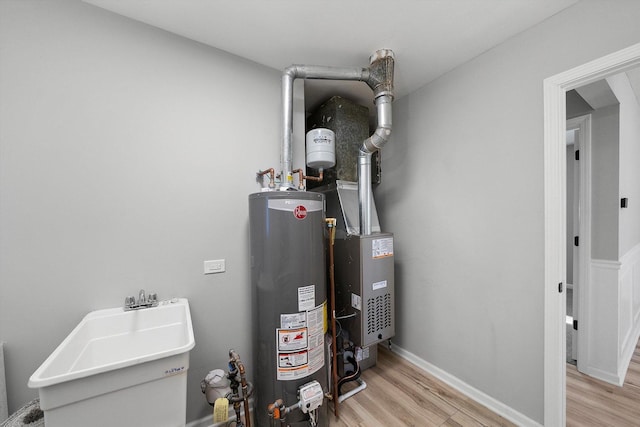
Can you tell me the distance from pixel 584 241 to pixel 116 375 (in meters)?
3.46

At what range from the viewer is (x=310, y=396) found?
50.9 inches

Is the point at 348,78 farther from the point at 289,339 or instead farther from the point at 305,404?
the point at 305,404

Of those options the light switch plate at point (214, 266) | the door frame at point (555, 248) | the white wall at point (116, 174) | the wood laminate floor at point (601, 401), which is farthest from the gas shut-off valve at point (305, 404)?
the wood laminate floor at point (601, 401)

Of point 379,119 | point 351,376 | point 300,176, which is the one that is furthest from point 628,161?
point 351,376

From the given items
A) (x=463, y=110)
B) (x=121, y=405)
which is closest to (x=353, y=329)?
(x=121, y=405)

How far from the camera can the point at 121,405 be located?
0.88m

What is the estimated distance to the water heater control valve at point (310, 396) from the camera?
1.28 metres

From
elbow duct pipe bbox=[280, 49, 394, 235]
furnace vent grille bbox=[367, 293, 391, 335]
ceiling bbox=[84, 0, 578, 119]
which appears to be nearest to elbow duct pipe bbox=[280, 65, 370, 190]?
elbow duct pipe bbox=[280, 49, 394, 235]

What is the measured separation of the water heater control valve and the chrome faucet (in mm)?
996

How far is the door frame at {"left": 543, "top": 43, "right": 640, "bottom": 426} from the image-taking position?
138 cm

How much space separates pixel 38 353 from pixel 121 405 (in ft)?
2.27

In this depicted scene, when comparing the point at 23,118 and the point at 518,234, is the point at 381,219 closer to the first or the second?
the point at 518,234

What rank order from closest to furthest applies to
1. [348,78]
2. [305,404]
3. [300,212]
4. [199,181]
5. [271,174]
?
1. [305,404]
2. [300,212]
3. [199,181]
4. [271,174]
5. [348,78]

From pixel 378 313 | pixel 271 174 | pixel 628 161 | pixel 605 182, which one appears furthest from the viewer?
pixel 628 161
